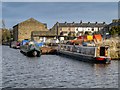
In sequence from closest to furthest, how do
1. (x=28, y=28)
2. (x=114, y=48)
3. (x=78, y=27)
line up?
(x=114, y=48) → (x=28, y=28) → (x=78, y=27)

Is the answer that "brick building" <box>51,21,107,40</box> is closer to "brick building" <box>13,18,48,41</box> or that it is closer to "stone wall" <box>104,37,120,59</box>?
"brick building" <box>13,18,48,41</box>

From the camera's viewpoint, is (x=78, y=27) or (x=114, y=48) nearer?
(x=114, y=48)

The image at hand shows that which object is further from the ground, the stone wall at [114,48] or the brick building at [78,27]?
the brick building at [78,27]

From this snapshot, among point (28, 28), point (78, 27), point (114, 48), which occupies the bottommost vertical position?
point (114, 48)

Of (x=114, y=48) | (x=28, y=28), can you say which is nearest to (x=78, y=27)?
(x=28, y=28)

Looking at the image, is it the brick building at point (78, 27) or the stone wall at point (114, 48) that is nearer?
the stone wall at point (114, 48)

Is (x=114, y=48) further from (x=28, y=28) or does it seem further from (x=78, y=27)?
(x=78, y=27)

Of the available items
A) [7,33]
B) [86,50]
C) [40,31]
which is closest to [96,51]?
[86,50]

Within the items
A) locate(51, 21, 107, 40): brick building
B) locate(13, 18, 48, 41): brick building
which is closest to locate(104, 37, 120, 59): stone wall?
→ locate(13, 18, 48, 41): brick building

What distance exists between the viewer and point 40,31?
14050cm

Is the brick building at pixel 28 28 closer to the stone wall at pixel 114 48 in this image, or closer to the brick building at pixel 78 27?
the brick building at pixel 78 27

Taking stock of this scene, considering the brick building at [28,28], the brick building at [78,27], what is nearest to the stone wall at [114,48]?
the brick building at [28,28]

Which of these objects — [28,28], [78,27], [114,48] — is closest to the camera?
[114,48]

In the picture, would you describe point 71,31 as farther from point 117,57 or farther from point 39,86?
point 39,86
